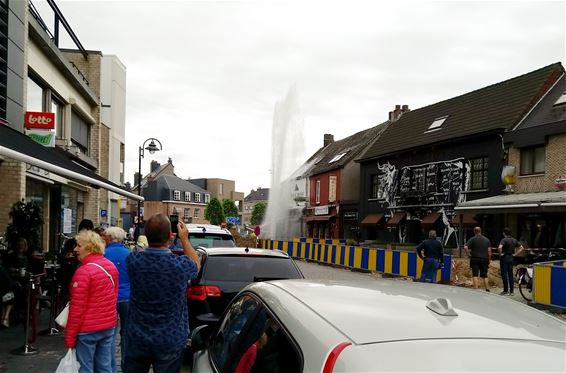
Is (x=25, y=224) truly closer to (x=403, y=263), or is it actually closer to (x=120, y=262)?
(x=120, y=262)

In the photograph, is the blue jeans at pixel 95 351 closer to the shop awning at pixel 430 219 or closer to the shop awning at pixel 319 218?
the shop awning at pixel 430 219

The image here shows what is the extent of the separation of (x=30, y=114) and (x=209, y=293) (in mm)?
8194

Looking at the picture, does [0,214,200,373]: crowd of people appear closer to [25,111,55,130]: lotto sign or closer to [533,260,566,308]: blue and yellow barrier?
[25,111,55,130]: lotto sign

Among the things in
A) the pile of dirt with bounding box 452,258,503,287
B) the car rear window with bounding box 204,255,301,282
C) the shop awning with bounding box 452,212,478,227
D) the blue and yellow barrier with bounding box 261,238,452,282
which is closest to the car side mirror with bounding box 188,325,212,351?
the car rear window with bounding box 204,255,301,282

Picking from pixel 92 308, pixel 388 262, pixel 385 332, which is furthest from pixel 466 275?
pixel 385 332

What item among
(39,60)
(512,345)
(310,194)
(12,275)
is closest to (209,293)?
(12,275)

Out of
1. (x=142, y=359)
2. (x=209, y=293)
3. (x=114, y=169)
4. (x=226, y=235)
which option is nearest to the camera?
(x=142, y=359)

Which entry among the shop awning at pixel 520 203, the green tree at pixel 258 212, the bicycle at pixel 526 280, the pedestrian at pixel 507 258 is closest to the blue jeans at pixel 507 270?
the pedestrian at pixel 507 258

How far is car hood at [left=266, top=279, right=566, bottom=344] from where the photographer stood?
5.99ft

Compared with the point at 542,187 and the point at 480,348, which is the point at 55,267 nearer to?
the point at 480,348

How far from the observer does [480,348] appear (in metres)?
1.69

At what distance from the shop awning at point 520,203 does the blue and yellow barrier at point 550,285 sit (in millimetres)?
9078

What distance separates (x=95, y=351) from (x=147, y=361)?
1118 mm

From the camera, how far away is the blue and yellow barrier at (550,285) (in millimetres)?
11117
